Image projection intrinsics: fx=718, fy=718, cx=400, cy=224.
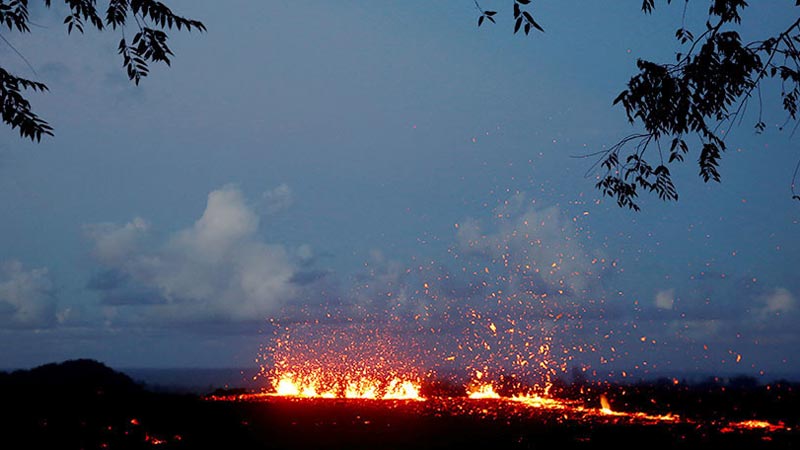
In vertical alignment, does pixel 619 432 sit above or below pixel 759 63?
below

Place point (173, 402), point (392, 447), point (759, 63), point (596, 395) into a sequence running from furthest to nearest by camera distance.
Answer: point (596, 395) → point (173, 402) → point (392, 447) → point (759, 63)

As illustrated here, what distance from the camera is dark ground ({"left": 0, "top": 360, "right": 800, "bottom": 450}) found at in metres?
15.3

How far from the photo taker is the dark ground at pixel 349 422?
1530 centimetres

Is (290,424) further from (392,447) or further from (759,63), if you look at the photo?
(759,63)

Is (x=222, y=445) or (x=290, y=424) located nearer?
(x=222, y=445)

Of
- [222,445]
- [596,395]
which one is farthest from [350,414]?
[596,395]

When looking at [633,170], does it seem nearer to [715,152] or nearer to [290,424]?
[715,152]

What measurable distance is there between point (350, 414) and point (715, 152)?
563 inches

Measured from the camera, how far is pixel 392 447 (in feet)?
54.9

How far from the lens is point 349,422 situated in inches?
837

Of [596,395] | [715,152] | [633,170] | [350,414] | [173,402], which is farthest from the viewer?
[596,395]

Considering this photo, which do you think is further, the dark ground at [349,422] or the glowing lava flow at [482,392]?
the glowing lava flow at [482,392]

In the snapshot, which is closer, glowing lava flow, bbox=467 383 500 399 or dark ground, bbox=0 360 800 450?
dark ground, bbox=0 360 800 450

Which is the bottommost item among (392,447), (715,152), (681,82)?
(392,447)
